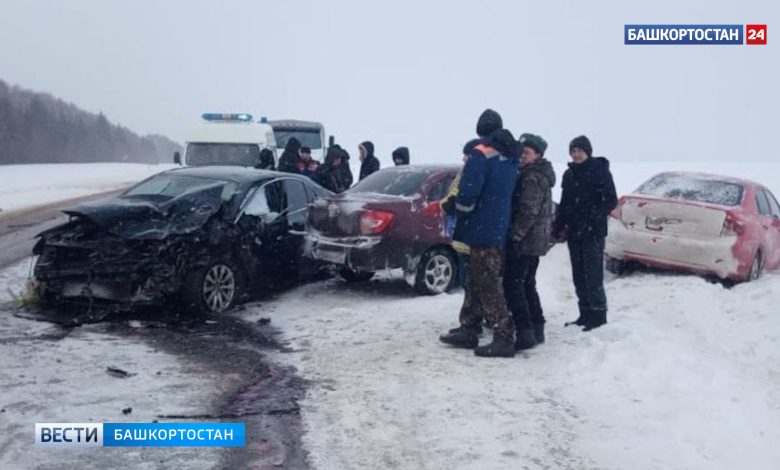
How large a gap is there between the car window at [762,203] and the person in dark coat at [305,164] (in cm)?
689

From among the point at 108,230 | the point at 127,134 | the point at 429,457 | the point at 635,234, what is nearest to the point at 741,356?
the point at 429,457

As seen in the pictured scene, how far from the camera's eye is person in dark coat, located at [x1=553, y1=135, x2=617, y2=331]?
7590 millimetres

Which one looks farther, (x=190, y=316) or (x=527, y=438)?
(x=190, y=316)

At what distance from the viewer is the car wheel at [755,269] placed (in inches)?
424

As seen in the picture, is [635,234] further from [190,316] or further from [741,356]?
[190,316]

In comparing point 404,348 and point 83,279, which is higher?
point 83,279

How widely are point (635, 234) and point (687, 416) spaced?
608cm

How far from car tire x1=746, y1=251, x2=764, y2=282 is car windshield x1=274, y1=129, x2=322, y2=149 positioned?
47.0ft

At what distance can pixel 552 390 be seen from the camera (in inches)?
235

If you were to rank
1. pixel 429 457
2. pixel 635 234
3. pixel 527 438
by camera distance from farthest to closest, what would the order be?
pixel 635 234 → pixel 527 438 → pixel 429 457

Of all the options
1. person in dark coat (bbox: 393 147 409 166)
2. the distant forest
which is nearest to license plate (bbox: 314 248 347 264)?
person in dark coat (bbox: 393 147 409 166)

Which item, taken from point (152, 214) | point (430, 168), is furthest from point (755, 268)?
point (152, 214)

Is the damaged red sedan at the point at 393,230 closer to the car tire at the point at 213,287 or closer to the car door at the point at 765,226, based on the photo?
the car tire at the point at 213,287

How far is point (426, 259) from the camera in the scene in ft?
31.5
